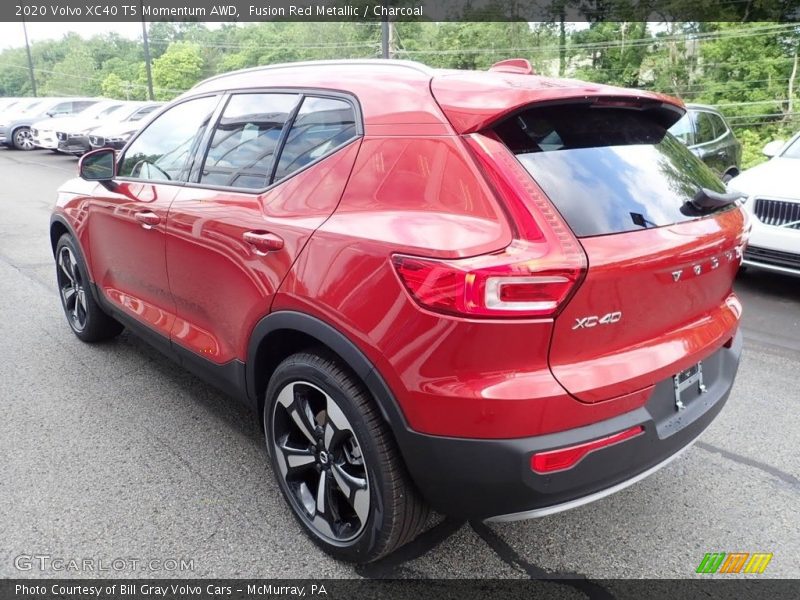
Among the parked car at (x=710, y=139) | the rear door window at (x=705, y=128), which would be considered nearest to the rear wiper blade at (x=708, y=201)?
the parked car at (x=710, y=139)

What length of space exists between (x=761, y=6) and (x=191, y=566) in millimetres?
37697

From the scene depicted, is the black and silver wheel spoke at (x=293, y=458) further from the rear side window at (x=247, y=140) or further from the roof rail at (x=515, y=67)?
the roof rail at (x=515, y=67)

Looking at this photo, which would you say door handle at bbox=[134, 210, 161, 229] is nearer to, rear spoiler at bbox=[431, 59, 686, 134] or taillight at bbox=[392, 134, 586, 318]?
rear spoiler at bbox=[431, 59, 686, 134]

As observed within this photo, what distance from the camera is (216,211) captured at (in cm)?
277

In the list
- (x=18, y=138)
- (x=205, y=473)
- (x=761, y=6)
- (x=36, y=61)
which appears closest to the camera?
(x=205, y=473)

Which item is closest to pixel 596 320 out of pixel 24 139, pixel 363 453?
pixel 363 453

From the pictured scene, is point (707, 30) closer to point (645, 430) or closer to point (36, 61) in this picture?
point (645, 430)

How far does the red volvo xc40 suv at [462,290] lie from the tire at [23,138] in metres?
24.3

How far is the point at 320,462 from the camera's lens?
7.95 ft

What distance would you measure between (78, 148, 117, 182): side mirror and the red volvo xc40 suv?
4.28 ft

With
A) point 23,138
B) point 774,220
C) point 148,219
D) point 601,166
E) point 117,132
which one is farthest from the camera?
point 23,138

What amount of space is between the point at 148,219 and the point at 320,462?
65.4 inches

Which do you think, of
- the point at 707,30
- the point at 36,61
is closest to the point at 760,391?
the point at 707,30

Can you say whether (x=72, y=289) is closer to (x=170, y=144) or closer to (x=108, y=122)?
(x=170, y=144)
